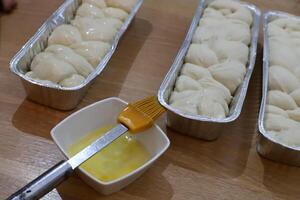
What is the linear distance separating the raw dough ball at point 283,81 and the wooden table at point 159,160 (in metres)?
0.07

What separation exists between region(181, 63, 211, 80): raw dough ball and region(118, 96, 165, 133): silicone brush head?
128 millimetres

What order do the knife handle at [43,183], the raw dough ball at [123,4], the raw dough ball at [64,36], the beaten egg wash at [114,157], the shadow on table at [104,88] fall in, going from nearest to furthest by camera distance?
the knife handle at [43,183] < the beaten egg wash at [114,157] < the shadow on table at [104,88] < the raw dough ball at [64,36] < the raw dough ball at [123,4]

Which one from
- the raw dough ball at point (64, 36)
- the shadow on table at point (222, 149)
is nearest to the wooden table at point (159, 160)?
the shadow on table at point (222, 149)

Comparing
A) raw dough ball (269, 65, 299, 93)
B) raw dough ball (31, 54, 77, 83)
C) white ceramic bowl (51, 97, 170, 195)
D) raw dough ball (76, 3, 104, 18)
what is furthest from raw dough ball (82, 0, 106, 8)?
raw dough ball (269, 65, 299, 93)

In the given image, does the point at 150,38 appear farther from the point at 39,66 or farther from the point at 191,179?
the point at 191,179

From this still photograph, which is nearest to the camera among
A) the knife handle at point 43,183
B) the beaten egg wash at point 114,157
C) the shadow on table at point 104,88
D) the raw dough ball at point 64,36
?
the knife handle at point 43,183

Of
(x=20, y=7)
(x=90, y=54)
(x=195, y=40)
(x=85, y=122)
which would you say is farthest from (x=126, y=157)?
(x=20, y=7)

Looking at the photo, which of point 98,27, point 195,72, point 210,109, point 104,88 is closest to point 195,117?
point 210,109

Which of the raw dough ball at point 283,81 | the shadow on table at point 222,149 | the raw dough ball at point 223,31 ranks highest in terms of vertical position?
the raw dough ball at point 223,31

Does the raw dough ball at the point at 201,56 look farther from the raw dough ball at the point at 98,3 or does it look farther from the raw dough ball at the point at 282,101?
the raw dough ball at the point at 98,3

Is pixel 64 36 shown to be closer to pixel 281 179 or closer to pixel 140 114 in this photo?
pixel 140 114

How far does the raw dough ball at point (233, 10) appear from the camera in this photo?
1.02 meters

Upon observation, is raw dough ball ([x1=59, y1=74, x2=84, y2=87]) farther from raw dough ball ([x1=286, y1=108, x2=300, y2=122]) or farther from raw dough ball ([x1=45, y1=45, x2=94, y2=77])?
raw dough ball ([x1=286, y1=108, x2=300, y2=122])

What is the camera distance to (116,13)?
3.26 ft
